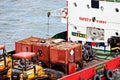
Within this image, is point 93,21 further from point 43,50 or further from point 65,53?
point 65,53

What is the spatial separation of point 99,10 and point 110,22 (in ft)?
2.91

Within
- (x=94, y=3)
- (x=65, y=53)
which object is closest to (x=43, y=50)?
(x=65, y=53)

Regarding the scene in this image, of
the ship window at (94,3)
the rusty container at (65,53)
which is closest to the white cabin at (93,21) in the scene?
the ship window at (94,3)

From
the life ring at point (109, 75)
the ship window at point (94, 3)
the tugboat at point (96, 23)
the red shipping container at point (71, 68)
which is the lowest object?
the life ring at point (109, 75)

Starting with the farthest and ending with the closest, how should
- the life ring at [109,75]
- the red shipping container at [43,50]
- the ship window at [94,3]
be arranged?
the ship window at [94,3] → the life ring at [109,75] → the red shipping container at [43,50]

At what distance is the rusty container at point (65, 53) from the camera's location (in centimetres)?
1527

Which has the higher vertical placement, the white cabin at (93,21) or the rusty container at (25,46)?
the white cabin at (93,21)

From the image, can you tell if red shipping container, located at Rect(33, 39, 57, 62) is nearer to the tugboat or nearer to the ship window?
the tugboat

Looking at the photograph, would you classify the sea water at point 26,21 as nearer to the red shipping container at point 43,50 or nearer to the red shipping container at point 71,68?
the red shipping container at point 43,50

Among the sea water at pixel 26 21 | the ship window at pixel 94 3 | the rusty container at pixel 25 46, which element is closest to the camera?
the rusty container at pixel 25 46

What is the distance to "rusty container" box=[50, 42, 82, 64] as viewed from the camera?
15.3m

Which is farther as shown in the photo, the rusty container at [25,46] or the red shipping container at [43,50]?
the rusty container at [25,46]

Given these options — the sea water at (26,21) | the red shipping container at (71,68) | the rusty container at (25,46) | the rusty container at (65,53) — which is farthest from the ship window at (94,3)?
the sea water at (26,21)

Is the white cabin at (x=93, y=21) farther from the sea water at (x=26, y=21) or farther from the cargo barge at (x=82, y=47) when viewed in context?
the sea water at (x=26, y=21)
